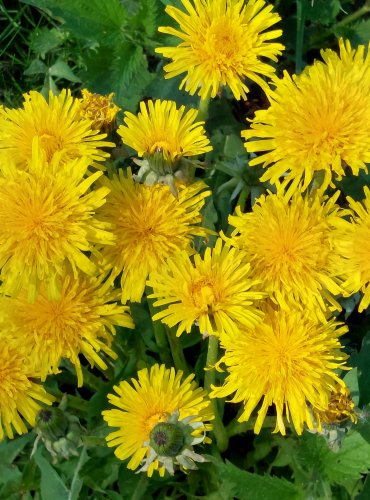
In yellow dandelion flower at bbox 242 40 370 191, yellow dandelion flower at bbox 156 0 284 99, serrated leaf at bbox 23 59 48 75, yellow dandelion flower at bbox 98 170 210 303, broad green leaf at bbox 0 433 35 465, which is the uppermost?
serrated leaf at bbox 23 59 48 75

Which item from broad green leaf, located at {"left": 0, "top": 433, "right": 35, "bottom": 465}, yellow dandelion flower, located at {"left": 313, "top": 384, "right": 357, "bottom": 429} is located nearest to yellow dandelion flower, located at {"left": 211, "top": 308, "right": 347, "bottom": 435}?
yellow dandelion flower, located at {"left": 313, "top": 384, "right": 357, "bottom": 429}

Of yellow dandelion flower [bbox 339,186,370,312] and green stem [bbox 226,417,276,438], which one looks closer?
yellow dandelion flower [bbox 339,186,370,312]

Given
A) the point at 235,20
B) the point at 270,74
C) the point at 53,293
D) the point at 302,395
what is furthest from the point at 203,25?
the point at 302,395

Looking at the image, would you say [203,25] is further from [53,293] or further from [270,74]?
[53,293]

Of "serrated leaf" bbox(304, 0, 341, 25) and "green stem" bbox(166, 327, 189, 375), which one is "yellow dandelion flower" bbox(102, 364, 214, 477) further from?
"serrated leaf" bbox(304, 0, 341, 25)

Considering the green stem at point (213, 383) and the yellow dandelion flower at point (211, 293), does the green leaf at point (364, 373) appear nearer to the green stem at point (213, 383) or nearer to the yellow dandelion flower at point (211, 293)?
the green stem at point (213, 383)

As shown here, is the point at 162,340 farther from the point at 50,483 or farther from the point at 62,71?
the point at 62,71

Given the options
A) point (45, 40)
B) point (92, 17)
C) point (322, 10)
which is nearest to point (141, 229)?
point (92, 17)
